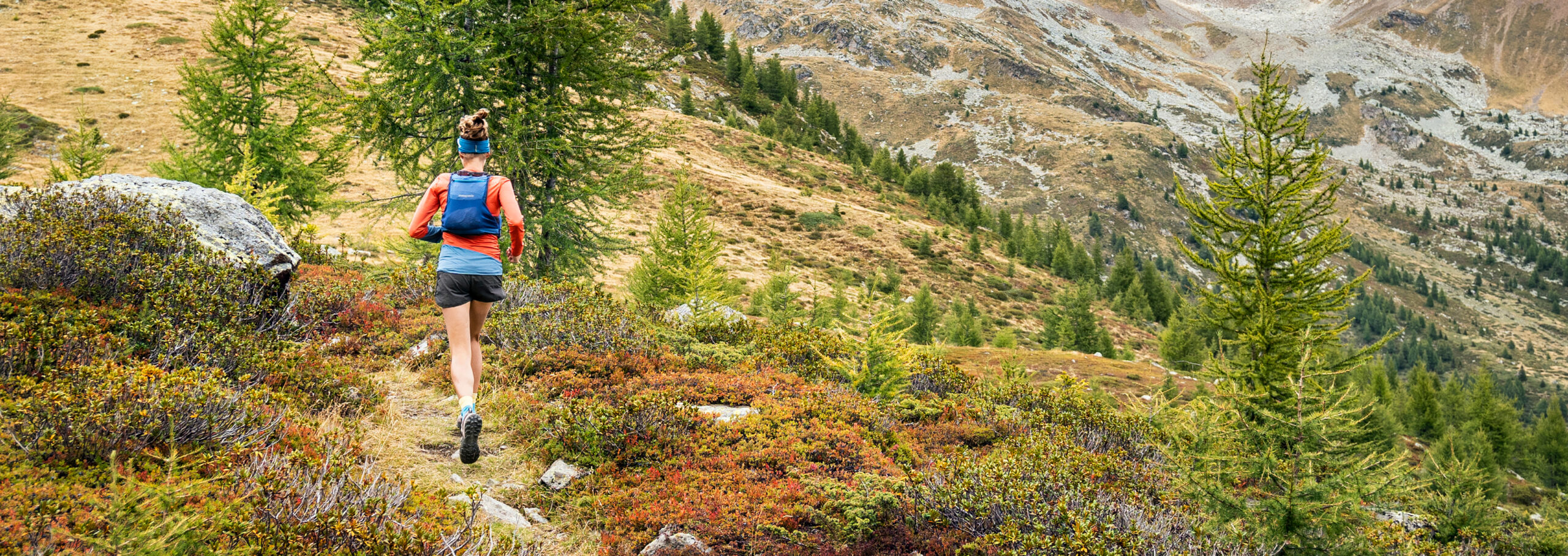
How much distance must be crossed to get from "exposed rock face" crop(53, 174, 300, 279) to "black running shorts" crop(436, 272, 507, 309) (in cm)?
325

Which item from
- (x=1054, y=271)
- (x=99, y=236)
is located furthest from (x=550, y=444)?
(x=1054, y=271)

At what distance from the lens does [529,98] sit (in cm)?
1254

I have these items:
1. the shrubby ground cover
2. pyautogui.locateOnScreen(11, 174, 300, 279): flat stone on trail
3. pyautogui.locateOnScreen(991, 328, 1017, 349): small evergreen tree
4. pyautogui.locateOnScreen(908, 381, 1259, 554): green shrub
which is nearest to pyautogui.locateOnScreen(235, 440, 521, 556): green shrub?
the shrubby ground cover

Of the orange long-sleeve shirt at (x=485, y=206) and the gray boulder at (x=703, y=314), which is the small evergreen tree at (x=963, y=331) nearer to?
the gray boulder at (x=703, y=314)

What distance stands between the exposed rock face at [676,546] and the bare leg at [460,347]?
7.13ft

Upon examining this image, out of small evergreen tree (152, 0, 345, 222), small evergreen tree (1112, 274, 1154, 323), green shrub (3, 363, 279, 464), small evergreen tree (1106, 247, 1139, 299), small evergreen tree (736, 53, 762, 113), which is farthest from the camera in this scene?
small evergreen tree (736, 53, 762, 113)

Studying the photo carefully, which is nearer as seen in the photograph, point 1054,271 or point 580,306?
point 580,306

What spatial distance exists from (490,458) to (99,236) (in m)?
4.38

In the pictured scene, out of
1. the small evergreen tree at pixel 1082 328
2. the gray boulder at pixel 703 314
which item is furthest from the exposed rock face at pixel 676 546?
the small evergreen tree at pixel 1082 328

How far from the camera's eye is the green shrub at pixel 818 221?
44406mm

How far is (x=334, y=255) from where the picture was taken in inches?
516

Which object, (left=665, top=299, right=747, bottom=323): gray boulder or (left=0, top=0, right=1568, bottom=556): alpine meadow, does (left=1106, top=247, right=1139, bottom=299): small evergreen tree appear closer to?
(left=0, top=0, right=1568, bottom=556): alpine meadow

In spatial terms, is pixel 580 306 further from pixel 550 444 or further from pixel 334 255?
pixel 334 255

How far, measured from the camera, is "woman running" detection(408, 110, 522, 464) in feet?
17.5
